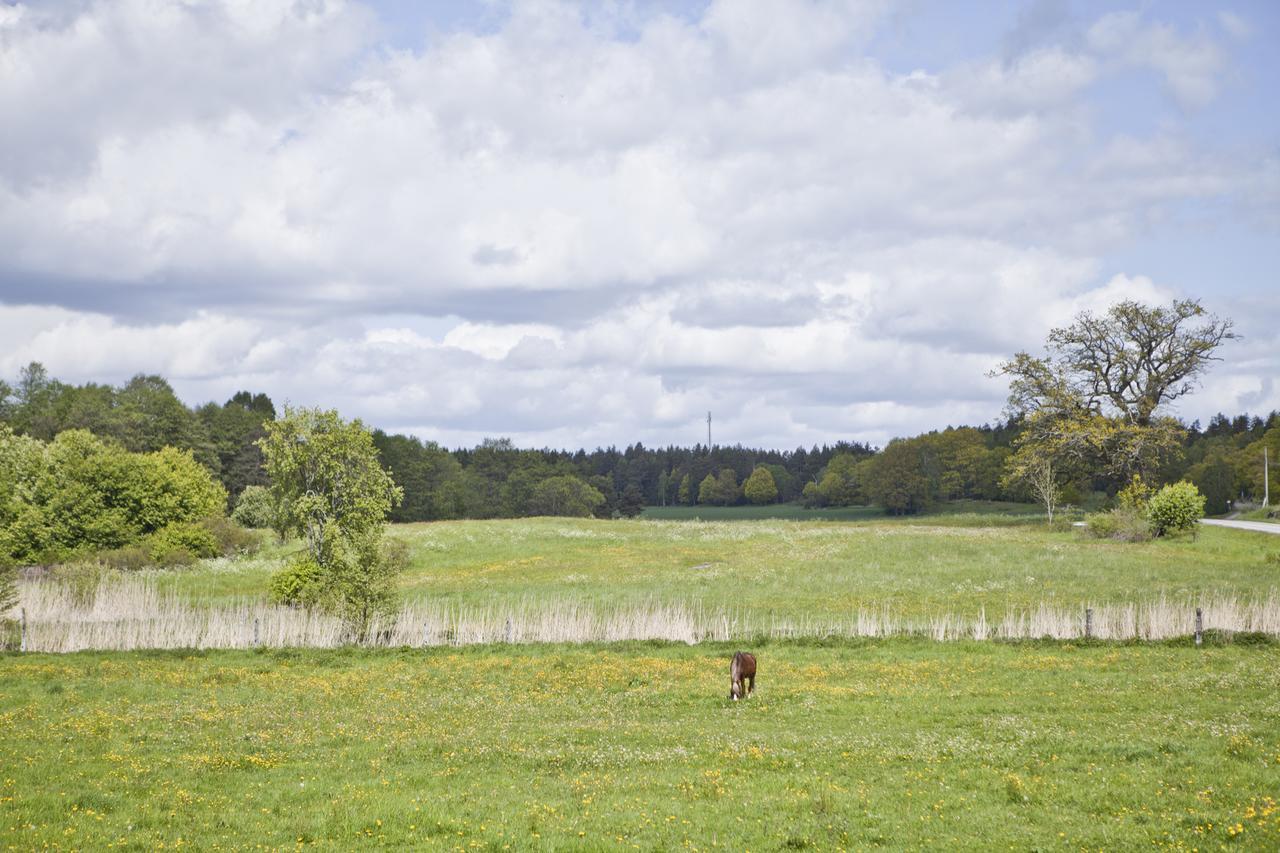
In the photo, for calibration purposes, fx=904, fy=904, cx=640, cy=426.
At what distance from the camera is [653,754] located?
16.4m

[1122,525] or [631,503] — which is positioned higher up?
[1122,525]

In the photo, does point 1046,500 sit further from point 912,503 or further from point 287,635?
point 912,503

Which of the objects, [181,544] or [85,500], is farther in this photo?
[181,544]

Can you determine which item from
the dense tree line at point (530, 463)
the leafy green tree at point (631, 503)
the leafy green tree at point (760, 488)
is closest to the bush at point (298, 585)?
the dense tree line at point (530, 463)

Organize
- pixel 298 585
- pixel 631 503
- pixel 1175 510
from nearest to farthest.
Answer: pixel 298 585
pixel 1175 510
pixel 631 503

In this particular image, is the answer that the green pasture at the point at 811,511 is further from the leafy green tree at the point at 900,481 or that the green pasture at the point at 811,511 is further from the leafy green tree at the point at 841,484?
the leafy green tree at the point at 900,481

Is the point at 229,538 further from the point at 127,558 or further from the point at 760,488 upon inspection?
the point at 760,488

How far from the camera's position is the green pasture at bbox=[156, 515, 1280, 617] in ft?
135

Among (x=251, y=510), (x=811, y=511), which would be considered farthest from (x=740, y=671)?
(x=811, y=511)

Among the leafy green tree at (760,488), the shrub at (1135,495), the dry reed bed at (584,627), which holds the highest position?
the shrub at (1135,495)

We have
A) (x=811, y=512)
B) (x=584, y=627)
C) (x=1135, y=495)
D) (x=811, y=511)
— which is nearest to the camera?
(x=584, y=627)

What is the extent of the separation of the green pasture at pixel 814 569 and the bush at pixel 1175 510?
142cm

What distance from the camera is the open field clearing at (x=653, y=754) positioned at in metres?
→ 11.9

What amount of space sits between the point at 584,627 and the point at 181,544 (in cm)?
4268
